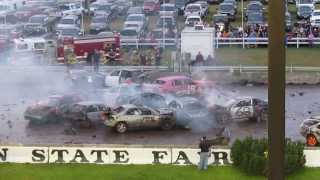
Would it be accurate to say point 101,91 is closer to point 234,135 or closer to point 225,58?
point 234,135

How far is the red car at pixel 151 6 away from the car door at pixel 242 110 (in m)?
22.5

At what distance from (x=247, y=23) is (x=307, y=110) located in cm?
1692

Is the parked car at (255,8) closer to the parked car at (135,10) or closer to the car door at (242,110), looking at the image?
the parked car at (135,10)

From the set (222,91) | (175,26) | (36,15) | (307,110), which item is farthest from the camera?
(36,15)

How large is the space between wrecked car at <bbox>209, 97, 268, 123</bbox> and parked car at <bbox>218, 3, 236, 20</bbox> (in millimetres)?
20839

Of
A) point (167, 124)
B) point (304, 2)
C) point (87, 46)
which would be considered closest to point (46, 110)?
point (167, 124)

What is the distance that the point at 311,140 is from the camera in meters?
19.7

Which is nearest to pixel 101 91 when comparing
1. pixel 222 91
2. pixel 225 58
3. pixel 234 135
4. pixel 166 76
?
pixel 166 76

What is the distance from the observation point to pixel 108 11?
45031mm

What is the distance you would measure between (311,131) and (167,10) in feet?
81.7

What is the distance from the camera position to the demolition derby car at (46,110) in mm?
23000

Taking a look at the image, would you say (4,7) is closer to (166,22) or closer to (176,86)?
(166,22)

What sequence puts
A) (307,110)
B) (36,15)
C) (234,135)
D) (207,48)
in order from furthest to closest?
1. (36,15)
2. (207,48)
3. (307,110)
4. (234,135)

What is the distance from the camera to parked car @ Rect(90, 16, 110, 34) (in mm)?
40844
